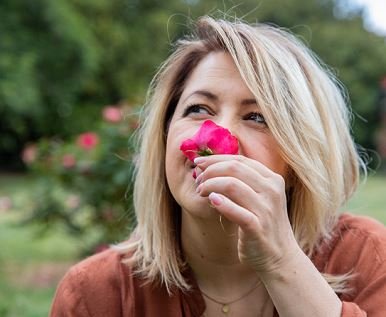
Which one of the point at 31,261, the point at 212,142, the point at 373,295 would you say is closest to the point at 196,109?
the point at 212,142

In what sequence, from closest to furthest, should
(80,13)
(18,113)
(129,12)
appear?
(18,113) < (80,13) < (129,12)

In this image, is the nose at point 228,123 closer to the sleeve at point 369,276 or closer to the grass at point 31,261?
the sleeve at point 369,276

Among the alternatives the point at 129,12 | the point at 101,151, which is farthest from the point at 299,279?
the point at 129,12

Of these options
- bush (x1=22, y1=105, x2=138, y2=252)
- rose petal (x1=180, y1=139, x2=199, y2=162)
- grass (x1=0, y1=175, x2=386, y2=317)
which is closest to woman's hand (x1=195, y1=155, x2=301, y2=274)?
rose petal (x1=180, y1=139, x2=199, y2=162)

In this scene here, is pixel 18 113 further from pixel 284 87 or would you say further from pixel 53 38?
pixel 284 87

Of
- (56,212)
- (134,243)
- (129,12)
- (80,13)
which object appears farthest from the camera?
(129,12)

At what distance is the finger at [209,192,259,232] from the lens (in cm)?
136

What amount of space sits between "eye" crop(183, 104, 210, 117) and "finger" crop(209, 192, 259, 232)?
47 cm

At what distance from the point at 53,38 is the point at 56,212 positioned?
53.8 ft

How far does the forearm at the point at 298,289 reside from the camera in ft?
5.02

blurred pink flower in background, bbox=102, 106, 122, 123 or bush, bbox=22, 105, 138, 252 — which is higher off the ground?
blurred pink flower in background, bbox=102, 106, 122, 123

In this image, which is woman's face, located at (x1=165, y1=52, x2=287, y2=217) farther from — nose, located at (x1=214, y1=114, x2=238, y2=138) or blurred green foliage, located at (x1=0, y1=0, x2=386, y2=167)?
blurred green foliage, located at (x1=0, y1=0, x2=386, y2=167)

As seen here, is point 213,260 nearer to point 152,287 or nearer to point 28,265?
point 152,287

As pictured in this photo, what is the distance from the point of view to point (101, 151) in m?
5.14
